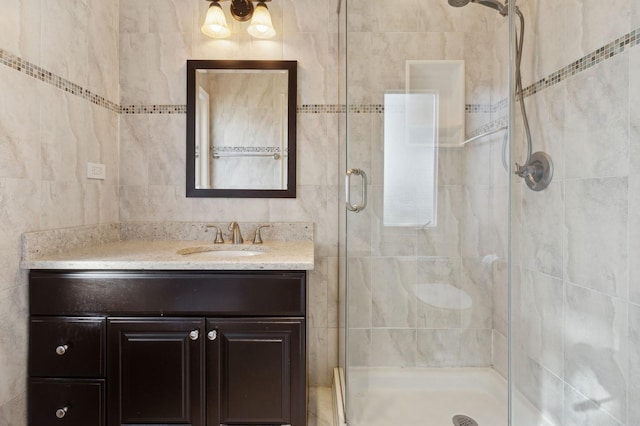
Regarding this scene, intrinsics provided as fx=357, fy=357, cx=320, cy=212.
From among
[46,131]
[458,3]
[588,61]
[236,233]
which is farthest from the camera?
[236,233]

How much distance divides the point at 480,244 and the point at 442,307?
1.11ft

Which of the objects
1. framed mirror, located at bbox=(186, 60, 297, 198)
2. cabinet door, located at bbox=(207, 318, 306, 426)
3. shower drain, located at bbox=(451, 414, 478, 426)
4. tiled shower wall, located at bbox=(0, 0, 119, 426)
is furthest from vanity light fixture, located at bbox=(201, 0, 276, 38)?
shower drain, located at bbox=(451, 414, 478, 426)

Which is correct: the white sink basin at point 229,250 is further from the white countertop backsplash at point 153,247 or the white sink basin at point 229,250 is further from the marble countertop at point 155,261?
the marble countertop at point 155,261

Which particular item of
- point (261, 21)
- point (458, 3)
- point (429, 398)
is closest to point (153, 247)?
point (261, 21)

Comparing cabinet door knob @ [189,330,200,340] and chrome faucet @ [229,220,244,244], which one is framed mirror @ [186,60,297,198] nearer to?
chrome faucet @ [229,220,244,244]

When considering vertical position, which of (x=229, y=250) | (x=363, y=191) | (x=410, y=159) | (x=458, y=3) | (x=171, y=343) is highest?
(x=458, y=3)

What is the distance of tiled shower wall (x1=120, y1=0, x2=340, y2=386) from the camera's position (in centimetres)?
201

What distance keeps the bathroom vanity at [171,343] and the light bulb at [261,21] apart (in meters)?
1.32

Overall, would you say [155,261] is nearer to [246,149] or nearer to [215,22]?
[246,149]

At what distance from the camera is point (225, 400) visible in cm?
142

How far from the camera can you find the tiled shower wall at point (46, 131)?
4.45 feet

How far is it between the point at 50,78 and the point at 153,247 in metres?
0.86

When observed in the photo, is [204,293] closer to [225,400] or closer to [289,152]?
[225,400]

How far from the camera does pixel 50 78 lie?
1.55 meters
